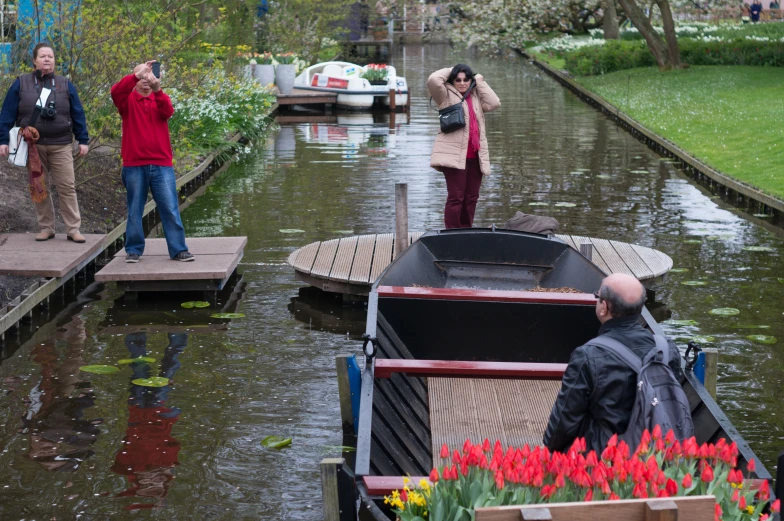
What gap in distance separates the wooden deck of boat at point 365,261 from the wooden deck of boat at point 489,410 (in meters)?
2.28

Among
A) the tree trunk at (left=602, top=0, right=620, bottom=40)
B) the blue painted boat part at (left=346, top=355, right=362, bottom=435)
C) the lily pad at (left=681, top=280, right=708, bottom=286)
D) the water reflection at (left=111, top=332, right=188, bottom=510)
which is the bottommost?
the lily pad at (left=681, top=280, right=708, bottom=286)

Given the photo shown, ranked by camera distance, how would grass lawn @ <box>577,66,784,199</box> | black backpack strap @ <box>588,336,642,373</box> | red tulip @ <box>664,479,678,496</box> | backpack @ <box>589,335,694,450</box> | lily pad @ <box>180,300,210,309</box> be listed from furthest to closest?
grass lawn @ <box>577,66,784,199</box>, lily pad @ <box>180,300,210,309</box>, black backpack strap @ <box>588,336,642,373</box>, backpack @ <box>589,335,694,450</box>, red tulip @ <box>664,479,678,496</box>

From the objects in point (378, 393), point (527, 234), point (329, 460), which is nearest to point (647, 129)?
point (527, 234)

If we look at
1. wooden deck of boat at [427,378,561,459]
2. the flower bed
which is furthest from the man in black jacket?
wooden deck of boat at [427,378,561,459]

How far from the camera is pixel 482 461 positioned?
3.57 metres

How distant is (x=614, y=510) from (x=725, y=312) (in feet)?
21.0

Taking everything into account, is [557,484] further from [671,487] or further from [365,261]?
[365,261]

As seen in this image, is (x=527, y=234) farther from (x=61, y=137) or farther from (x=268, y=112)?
(x=268, y=112)

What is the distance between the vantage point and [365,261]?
9938mm

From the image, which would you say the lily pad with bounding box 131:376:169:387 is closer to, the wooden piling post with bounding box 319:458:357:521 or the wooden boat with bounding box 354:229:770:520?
the wooden boat with bounding box 354:229:770:520

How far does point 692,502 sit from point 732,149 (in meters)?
16.3

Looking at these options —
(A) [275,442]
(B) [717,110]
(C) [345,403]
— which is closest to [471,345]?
(C) [345,403]

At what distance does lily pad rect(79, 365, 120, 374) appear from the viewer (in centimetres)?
771

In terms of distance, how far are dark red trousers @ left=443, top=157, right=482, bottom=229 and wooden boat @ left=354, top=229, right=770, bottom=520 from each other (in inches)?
46.1
